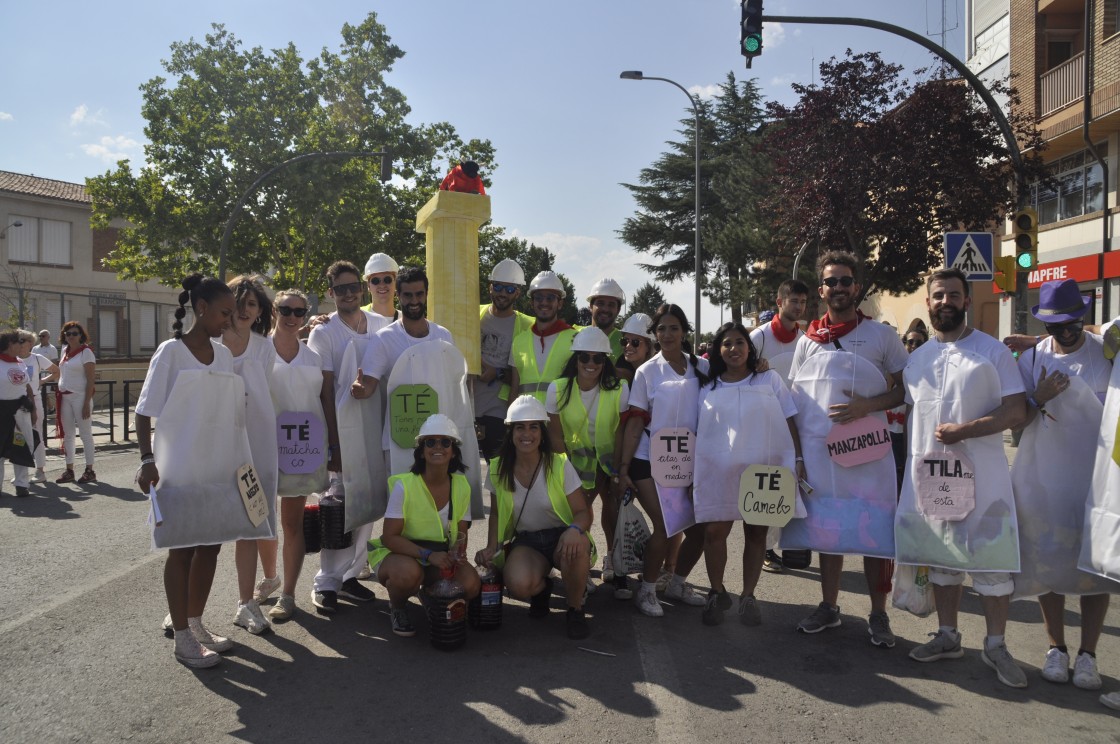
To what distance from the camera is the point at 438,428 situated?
4.98m

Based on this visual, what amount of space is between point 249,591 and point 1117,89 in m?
20.8

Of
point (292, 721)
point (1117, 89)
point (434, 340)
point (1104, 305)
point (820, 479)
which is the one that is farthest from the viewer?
point (1104, 305)

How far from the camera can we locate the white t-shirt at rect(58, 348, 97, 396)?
11133mm

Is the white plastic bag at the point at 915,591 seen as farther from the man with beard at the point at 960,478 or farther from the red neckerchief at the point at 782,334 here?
the red neckerchief at the point at 782,334

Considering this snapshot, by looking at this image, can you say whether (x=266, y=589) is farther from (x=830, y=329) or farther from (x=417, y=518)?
(x=830, y=329)

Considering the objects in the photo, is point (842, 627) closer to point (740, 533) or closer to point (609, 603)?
point (609, 603)

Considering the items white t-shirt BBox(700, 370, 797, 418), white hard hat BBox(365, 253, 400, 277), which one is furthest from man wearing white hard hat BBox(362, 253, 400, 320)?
white t-shirt BBox(700, 370, 797, 418)

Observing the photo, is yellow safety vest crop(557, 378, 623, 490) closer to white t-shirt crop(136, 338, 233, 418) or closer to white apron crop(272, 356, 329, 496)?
white apron crop(272, 356, 329, 496)

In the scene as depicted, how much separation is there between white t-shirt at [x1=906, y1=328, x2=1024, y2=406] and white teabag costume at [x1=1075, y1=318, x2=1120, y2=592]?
0.41m

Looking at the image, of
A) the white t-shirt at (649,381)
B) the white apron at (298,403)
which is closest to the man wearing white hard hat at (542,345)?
the white t-shirt at (649,381)

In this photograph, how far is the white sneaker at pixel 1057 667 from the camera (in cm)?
422

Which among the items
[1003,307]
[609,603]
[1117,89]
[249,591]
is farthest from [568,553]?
[1003,307]

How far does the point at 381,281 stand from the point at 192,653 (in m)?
2.92

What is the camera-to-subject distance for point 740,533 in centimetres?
810
